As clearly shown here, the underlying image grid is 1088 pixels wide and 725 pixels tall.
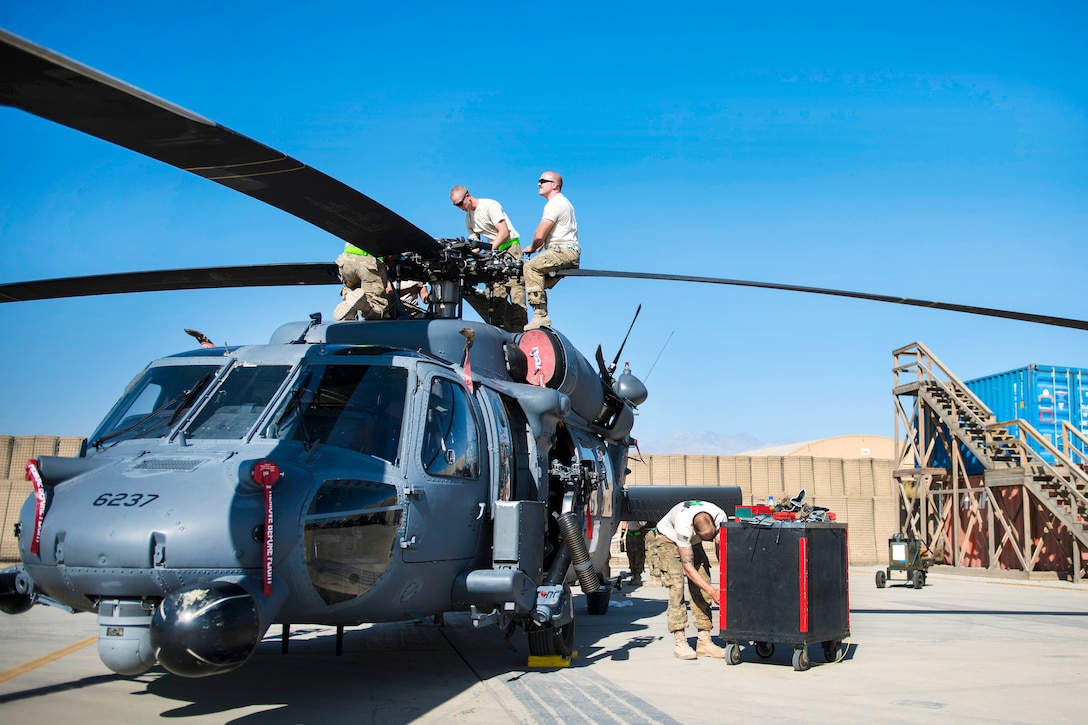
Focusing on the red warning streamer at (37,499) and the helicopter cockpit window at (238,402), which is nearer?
the red warning streamer at (37,499)

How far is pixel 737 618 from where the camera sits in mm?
8500

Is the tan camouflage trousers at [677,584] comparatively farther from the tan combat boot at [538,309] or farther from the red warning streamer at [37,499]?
the red warning streamer at [37,499]

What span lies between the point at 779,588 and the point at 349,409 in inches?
166

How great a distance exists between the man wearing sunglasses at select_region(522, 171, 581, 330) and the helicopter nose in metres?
4.86

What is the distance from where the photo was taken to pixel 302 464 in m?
5.91

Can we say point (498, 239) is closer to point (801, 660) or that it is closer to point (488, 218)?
point (488, 218)

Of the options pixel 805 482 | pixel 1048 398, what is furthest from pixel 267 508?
pixel 1048 398

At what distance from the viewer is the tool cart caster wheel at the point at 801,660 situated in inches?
322

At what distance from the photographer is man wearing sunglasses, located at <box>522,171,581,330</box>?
9.10 m

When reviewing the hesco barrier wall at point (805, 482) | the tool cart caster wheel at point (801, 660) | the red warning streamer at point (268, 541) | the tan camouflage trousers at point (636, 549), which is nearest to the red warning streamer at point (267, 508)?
the red warning streamer at point (268, 541)

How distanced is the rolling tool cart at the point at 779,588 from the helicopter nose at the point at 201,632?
491 cm

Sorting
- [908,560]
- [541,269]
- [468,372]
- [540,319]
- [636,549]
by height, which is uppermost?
[541,269]

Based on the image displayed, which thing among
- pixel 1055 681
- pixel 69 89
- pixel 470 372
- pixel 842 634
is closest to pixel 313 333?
pixel 470 372

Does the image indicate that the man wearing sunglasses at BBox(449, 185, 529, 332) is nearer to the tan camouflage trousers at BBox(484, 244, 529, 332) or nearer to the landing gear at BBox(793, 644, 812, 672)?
the tan camouflage trousers at BBox(484, 244, 529, 332)
